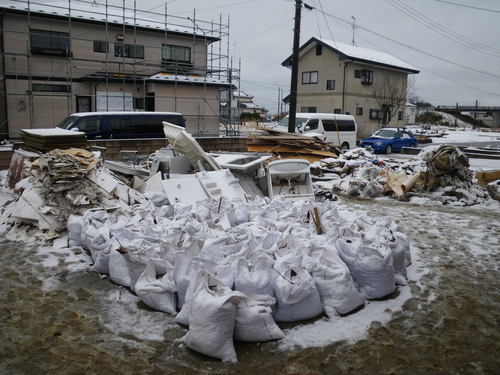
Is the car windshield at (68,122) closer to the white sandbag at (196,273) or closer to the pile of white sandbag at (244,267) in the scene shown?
the pile of white sandbag at (244,267)

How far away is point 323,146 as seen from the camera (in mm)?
11609

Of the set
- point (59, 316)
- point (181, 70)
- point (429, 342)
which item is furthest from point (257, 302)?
point (181, 70)

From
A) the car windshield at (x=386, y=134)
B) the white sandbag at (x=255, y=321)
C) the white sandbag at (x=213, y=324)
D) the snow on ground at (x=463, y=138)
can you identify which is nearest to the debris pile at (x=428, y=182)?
the white sandbag at (x=255, y=321)

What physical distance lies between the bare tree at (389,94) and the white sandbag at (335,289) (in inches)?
1155

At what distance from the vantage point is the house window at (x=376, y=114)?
3088cm

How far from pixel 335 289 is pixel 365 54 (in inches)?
1207

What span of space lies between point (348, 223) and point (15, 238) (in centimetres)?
394

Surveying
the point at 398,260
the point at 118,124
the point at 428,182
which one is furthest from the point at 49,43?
the point at 398,260

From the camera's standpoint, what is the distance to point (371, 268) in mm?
3463

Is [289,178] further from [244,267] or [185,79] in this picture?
[185,79]

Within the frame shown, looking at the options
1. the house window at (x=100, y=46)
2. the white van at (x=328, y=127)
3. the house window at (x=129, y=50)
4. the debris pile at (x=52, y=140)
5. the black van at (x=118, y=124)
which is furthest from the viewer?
the house window at (x=129, y=50)

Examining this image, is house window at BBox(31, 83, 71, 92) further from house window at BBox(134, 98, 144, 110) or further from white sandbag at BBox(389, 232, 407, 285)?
white sandbag at BBox(389, 232, 407, 285)

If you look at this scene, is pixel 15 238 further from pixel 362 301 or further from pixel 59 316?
pixel 362 301

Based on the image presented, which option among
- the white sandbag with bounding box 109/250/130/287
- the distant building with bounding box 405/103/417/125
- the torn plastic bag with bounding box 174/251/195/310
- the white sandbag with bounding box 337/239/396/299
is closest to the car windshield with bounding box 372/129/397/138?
the white sandbag with bounding box 337/239/396/299
